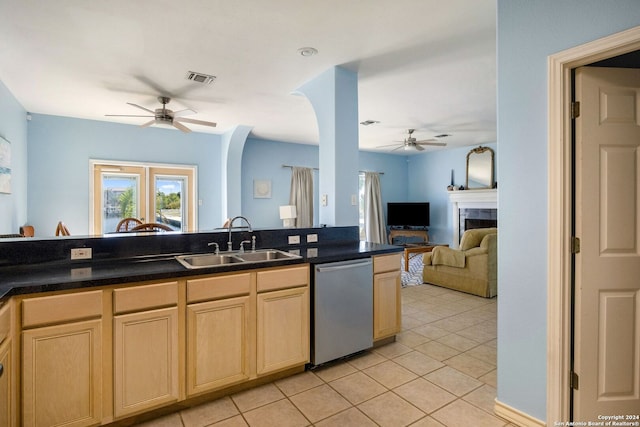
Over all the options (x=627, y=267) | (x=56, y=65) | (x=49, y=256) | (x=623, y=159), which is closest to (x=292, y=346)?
(x=49, y=256)

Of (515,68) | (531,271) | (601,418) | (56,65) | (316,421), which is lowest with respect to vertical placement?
(316,421)

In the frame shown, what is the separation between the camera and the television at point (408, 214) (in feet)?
27.4

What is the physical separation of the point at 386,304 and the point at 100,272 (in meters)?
2.17

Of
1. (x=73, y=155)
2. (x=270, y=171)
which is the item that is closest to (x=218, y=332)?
(x=73, y=155)

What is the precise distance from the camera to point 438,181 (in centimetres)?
842

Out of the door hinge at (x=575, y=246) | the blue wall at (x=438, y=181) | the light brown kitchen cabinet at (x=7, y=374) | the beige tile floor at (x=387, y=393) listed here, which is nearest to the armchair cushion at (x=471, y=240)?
the beige tile floor at (x=387, y=393)

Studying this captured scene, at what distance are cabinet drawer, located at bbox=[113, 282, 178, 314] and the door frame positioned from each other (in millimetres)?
2109

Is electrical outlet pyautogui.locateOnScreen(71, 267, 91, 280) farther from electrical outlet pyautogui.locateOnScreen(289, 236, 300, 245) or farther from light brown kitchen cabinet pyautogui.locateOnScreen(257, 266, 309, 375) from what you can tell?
electrical outlet pyautogui.locateOnScreen(289, 236, 300, 245)

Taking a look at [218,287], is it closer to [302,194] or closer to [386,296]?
[386,296]

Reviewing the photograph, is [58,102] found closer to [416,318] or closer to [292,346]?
[292,346]

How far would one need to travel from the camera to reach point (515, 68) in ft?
5.99

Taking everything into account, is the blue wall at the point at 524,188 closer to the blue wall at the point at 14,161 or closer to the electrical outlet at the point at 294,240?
the electrical outlet at the point at 294,240

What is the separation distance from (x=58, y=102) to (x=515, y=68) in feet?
17.0

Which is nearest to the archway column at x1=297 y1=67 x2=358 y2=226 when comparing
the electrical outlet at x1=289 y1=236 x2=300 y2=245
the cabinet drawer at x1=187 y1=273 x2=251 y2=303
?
the electrical outlet at x1=289 y1=236 x2=300 y2=245
